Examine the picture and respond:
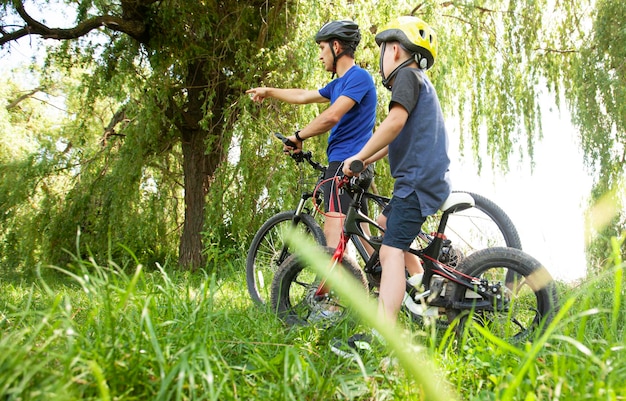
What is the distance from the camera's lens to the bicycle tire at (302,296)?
2520mm

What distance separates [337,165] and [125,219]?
3.81 meters

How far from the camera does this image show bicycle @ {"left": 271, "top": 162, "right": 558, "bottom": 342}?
7.45 feet

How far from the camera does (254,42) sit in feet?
17.5

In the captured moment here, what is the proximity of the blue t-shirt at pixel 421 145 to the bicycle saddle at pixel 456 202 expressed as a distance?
0.06m

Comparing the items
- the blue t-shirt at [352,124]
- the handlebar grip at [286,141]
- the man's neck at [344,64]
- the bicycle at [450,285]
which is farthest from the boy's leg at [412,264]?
the man's neck at [344,64]

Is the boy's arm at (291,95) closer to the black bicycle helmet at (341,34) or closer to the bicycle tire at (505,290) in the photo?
the black bicycle helmet at (341,34)

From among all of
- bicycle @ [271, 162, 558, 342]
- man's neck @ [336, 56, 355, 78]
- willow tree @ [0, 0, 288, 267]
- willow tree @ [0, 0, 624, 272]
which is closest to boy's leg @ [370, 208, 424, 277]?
bicycle @ [271, 162, 558, 342]

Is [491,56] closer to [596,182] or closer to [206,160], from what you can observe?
[596,182]

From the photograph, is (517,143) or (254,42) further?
(517,143)

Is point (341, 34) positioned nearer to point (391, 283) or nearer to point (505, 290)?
point (391, 283)

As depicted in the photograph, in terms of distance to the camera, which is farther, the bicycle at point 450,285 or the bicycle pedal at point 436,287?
the bicycle pedal at point 436,287

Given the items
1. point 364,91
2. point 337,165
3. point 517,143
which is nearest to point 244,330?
point 337,165

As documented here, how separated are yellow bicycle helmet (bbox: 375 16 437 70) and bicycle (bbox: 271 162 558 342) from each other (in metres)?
0.60

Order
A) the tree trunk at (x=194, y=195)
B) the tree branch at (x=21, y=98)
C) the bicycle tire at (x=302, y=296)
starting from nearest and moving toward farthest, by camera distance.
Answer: the bicycle tire at (x=302, y=296) < the tree trunk at (x=194, y=195) < the tree branch at (x=21, y=98)
